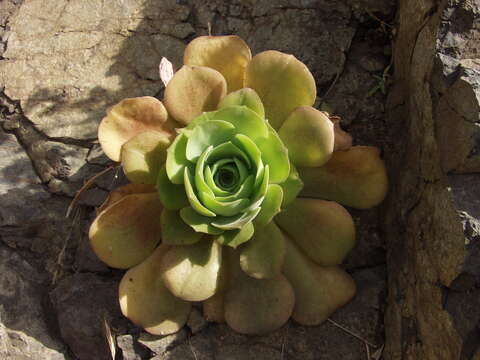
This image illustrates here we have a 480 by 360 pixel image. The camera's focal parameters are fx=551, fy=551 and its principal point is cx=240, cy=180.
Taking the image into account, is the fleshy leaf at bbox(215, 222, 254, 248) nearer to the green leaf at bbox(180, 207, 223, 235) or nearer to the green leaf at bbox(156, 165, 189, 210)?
the green leaf at bbox(180, 207, 223, 235)

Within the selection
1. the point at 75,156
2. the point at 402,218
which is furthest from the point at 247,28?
the point at 402,218

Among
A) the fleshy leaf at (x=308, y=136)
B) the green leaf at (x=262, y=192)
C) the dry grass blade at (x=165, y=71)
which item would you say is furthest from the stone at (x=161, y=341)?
the dry grass blade at (x=165, y=71)

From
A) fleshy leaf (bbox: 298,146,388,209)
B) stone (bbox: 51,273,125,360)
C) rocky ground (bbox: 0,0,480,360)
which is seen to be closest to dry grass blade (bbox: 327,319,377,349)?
rocky ground (bbox: 0,0,480,360)

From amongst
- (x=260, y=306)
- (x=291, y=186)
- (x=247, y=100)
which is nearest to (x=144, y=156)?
(x=247, y=100)

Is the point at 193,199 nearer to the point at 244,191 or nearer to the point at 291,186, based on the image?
the point at 244,191

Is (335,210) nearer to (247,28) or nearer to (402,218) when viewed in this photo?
(402,218)

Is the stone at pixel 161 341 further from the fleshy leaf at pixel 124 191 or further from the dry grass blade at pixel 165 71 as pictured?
the dry grass blade at pixel 165 71
